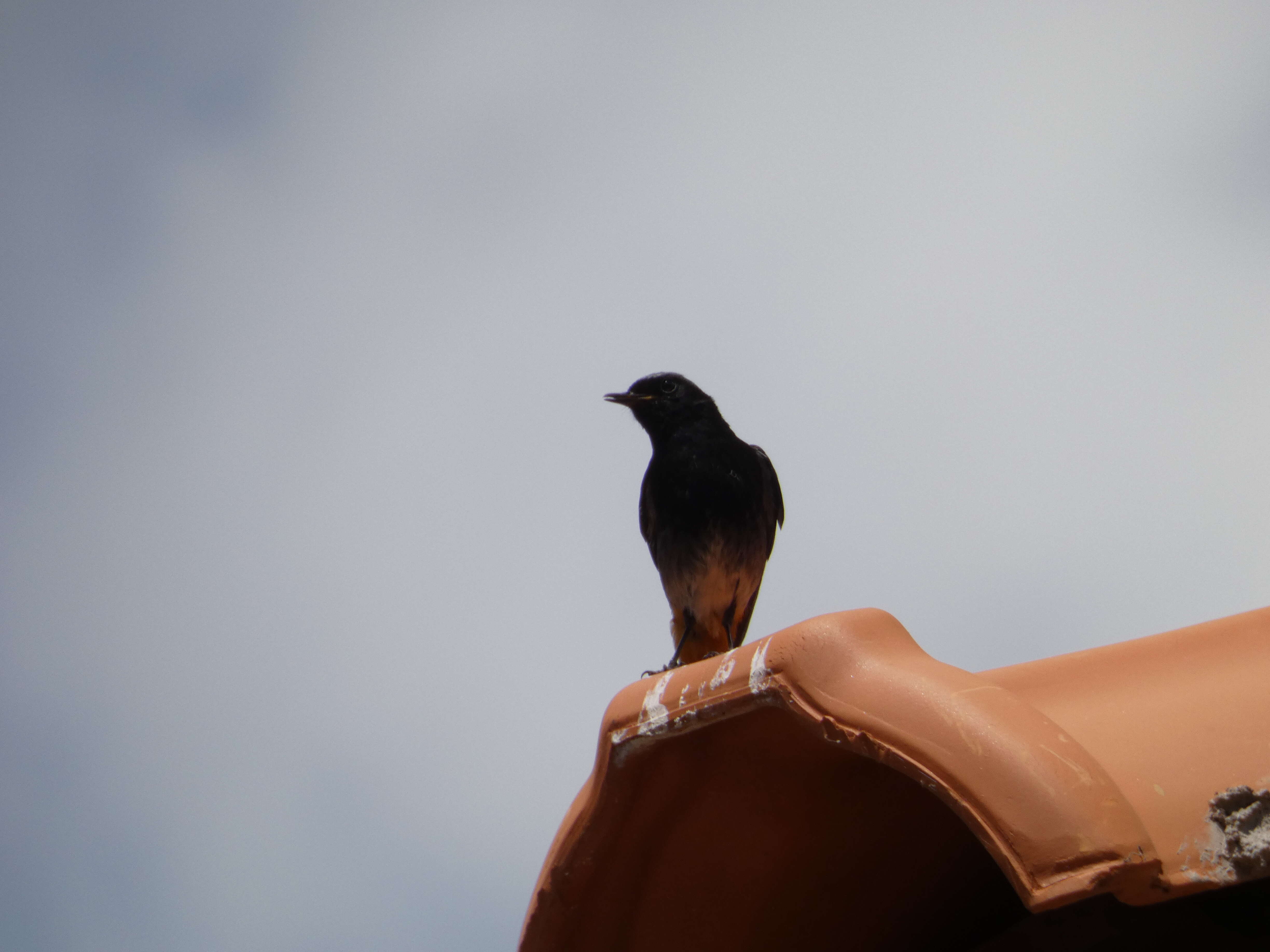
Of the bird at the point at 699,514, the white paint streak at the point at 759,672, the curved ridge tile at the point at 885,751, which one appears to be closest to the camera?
the curved ridge tile at the point at 885,751

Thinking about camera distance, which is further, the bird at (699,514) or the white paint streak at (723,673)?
the bird at (699,514)

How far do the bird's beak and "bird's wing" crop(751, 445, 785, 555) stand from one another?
64 centimetres

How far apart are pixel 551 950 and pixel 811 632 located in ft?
2.10

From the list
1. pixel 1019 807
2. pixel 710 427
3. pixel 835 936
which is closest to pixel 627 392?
pixel 710 427

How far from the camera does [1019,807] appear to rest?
1.14 metres

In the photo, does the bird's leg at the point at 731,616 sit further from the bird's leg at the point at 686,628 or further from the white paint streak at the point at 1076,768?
the white paint streak at the point at 1076,768

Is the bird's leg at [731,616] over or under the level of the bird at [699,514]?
under

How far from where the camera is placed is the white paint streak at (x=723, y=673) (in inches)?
57.1

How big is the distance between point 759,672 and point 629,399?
4296 millimetres

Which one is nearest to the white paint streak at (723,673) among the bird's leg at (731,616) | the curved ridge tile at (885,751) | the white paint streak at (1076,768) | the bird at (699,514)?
the curved ridge tile at (885,751)

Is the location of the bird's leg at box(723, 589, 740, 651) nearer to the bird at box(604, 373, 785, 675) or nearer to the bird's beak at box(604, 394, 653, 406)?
the bird at box(604, 373, 785, 675)

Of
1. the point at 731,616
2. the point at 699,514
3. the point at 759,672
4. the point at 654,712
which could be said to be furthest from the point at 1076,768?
the point at 731,616

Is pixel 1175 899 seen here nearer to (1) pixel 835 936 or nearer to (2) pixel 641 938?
(1) pixel 835 936

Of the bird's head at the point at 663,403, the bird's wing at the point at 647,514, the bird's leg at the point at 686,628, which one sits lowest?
the bird's leg at the point at 686,628
